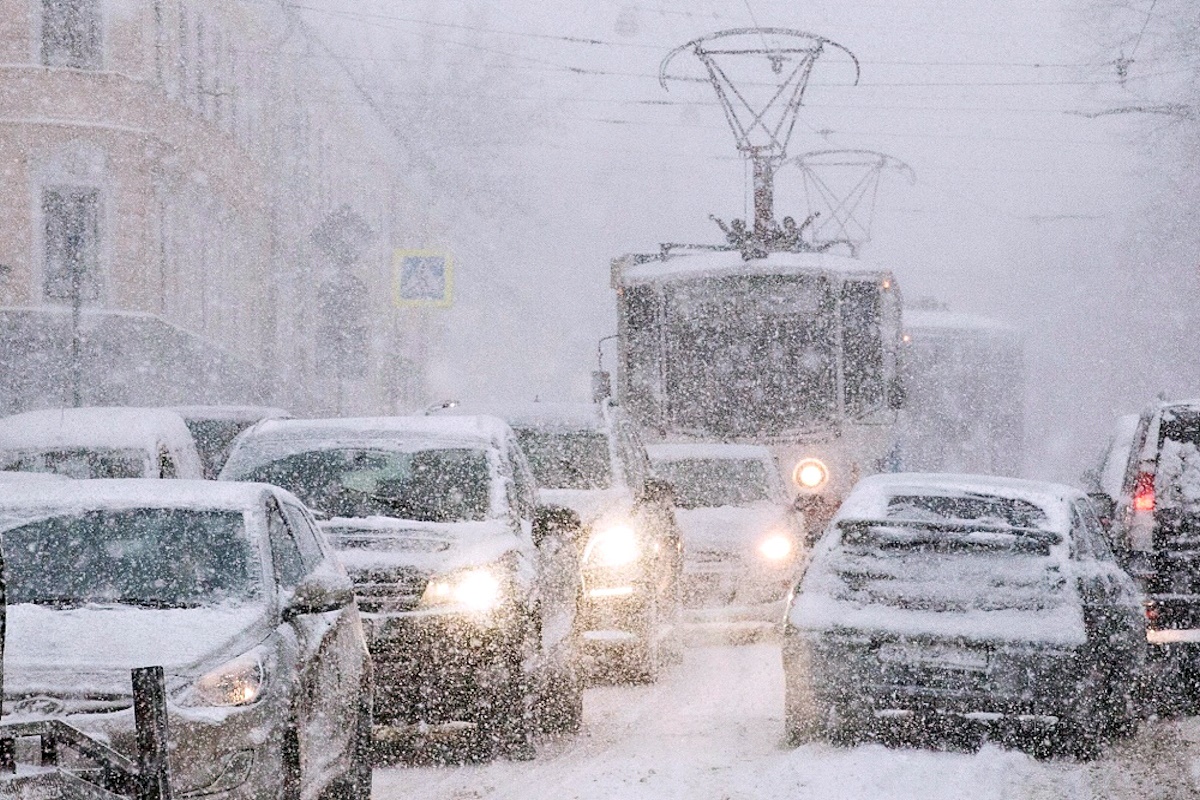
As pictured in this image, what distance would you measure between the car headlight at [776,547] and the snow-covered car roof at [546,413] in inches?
93.9

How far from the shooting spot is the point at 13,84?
3559 centimetres

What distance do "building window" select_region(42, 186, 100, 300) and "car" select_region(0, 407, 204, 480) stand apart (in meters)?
18.3

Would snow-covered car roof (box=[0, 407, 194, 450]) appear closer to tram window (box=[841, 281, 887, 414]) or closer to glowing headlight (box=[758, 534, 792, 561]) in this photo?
glowing headlight (box=[758, 534, 792, 561])

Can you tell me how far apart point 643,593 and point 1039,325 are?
50.9 meters

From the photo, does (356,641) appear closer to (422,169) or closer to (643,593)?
(643,593)

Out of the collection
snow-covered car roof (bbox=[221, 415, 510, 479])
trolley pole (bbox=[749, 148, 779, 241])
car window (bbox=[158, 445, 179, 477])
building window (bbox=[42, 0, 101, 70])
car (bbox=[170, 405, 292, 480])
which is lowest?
car (bbox=[170, 405, 292, 480])

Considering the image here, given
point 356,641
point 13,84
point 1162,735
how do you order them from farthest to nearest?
point 13,84
point 1162,735
point 356,641

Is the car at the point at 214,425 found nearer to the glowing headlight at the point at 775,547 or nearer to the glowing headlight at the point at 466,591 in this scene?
the glowing headlight at the point at 775,547

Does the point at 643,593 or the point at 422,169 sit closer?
the point at 643,593

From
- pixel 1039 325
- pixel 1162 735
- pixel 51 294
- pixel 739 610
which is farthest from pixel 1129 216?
pixel 1162 735

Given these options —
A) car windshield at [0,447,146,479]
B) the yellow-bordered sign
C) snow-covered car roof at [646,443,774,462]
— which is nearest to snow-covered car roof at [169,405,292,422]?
car windshield at [0,447,146,479]

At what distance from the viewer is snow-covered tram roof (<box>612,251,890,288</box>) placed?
23.0 m

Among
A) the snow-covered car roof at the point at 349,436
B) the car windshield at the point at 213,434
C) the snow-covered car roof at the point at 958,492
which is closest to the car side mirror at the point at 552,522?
the snow-covered car roof at the point at 349,436

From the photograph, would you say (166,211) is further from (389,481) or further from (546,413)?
(389,481)
